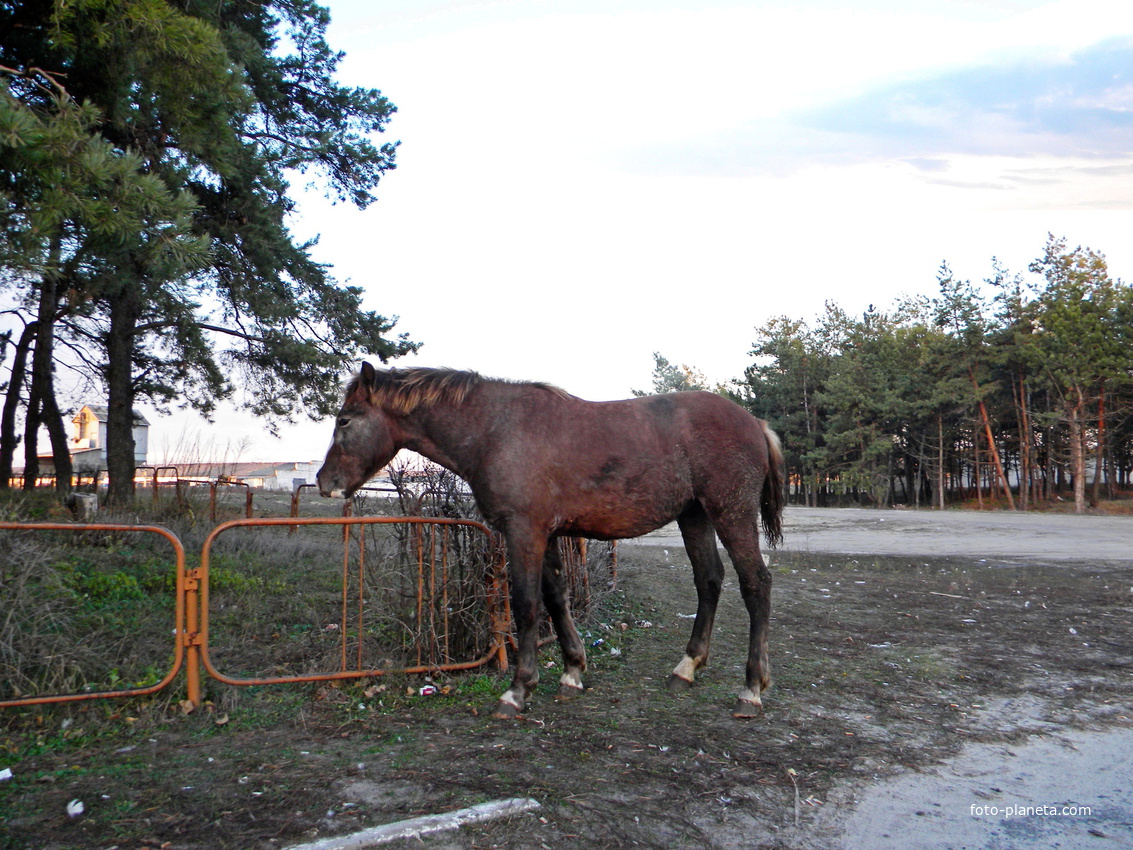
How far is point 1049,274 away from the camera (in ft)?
139

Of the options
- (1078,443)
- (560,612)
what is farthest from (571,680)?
(1078,443)

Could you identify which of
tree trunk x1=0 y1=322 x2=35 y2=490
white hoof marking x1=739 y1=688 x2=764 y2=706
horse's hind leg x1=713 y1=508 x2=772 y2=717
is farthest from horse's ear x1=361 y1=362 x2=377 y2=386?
tree trunk x1=0 y1=322 x2=35 y2=490

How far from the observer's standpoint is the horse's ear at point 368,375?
16.2ft

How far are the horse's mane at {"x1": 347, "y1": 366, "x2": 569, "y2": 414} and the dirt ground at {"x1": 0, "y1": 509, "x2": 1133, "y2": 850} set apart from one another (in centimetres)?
190

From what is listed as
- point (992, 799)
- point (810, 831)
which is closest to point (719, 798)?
point (810, 831)

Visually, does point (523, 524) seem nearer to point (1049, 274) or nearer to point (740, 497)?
point (740, 497)

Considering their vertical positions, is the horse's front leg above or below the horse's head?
below

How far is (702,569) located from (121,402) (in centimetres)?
1110

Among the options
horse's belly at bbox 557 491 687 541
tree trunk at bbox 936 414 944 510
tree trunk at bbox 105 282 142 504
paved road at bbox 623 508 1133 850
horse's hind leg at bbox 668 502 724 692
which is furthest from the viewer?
tree trunk at bbox 936 414 944 510

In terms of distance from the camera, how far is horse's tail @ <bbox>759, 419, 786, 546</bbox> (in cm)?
551

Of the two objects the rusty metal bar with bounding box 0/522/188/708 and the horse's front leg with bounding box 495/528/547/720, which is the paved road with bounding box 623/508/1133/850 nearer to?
the horse's front leg with bounding box 495/528/547/720

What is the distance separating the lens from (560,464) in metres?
4.80

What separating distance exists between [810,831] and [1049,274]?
1907 inches

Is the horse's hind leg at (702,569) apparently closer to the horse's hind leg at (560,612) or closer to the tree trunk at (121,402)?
the horse's hind leg at (560,612)
